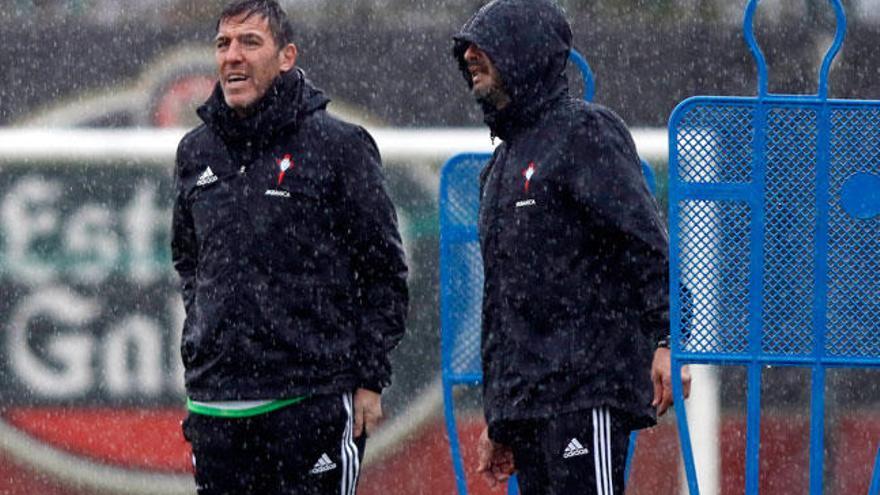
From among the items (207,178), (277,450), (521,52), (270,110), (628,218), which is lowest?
(277,450)

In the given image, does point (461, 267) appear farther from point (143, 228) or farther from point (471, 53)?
point (143, 228)

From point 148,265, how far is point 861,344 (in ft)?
11.2

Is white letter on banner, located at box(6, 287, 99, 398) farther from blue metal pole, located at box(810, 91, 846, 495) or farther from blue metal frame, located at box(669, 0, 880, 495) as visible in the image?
blue metal pole, located at box(810, 91, 846, 495)

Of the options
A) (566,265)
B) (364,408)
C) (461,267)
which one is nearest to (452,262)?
(461,267)

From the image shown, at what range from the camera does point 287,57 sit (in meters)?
4.79

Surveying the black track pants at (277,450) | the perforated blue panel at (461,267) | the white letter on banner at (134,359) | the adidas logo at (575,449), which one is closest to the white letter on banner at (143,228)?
the white letter on banner at (134,359)

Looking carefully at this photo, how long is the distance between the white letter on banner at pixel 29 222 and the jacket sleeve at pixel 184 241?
275 centimetres

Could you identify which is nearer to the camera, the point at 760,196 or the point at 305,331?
the point at 305,331

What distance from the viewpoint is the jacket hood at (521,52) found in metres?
4.45

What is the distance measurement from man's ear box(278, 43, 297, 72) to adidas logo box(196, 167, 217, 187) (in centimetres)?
32

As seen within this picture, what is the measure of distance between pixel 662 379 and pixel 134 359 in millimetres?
3597

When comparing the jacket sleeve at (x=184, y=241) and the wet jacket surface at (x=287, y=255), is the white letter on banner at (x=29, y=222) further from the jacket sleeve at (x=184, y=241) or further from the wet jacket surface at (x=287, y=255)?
the wet jacket surface at (x=287, y=255)

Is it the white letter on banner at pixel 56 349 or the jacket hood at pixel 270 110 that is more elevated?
the jacket hood at pixel 270 110

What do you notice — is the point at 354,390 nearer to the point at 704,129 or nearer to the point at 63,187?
the point at 704,129
